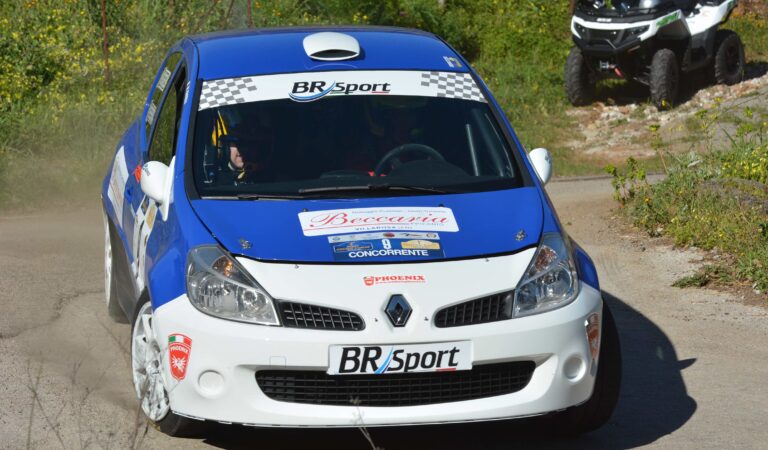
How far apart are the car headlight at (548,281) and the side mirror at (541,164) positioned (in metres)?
0.64

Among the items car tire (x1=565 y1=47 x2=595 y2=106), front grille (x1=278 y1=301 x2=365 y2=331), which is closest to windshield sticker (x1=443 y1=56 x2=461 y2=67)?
front grille (x1=278 y1=301 x2=365 y2=331)

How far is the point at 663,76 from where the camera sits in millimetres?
15312

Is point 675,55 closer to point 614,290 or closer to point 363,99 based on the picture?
point 614,290

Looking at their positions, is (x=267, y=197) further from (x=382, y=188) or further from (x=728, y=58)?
(x=728, y=58)

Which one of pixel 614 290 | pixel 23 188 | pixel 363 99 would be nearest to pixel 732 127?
pixel 614 290

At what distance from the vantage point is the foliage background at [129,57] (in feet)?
40.4

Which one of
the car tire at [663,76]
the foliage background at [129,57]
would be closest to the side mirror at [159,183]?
the foliage background at [129,57]

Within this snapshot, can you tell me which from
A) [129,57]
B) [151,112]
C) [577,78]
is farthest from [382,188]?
[577,78]

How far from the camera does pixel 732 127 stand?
14453mm

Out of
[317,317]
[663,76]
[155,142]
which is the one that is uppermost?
[317,317]

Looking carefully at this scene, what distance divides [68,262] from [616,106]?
8.69 meters

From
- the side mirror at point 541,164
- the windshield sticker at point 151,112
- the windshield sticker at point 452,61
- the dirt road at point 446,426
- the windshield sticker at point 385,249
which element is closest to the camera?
the windshield sticker at point 385,249

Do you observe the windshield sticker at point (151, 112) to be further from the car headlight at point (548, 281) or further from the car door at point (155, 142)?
the car headlight at point (548, 281)

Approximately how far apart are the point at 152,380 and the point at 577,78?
1110cm
